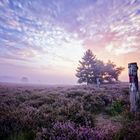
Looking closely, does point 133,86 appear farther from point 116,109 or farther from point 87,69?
point 87,69

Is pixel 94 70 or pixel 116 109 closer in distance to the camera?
pixel 116 109

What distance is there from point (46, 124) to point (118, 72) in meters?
41.9

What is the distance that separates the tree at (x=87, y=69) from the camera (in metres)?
42.1

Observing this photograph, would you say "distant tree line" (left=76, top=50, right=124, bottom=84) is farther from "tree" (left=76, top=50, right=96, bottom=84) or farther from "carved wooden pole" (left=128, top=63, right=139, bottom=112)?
"carved wooden pole" (left=128, top=63, right=139, bottom=112)

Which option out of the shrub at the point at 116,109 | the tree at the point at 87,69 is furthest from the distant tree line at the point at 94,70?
the shrub at the point at 116,109

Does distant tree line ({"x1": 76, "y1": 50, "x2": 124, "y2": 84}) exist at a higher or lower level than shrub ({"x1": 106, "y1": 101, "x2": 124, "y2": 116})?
higher

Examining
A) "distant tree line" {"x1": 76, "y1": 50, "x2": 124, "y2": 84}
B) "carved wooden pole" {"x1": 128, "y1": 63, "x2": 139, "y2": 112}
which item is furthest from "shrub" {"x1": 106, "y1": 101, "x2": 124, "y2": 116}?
"distant tree line" {"x1": 76, "y1": 50, "x2": 124, "y2": 84}

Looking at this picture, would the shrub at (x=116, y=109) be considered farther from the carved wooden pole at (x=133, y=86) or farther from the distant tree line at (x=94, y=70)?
the distant tree line at (x=94, y=70)

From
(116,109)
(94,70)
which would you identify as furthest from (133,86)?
(94,70)

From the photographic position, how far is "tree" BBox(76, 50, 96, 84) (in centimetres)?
4206

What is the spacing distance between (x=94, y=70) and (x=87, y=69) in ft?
5.37

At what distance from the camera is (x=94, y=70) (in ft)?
138

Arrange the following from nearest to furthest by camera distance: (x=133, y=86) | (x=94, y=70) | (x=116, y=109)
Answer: (x=133, y=86) → (x=116, y=109) → (x=94, y=70)

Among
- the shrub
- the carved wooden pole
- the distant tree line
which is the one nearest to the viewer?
the carved wooden pole
